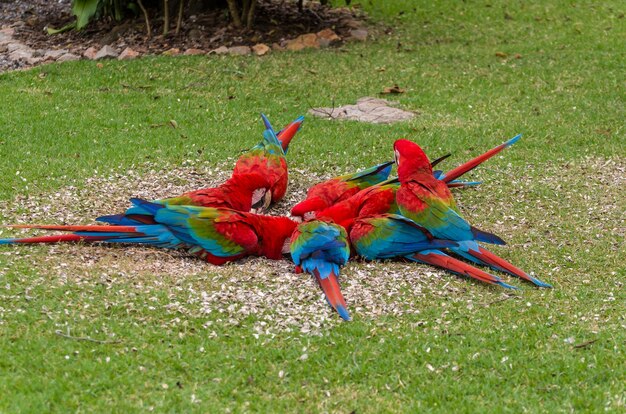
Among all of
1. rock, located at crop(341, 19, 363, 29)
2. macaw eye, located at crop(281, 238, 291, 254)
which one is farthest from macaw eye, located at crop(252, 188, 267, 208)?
rock, located at crop(341, 19, 363, 29)

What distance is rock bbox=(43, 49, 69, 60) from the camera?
33.6 ft

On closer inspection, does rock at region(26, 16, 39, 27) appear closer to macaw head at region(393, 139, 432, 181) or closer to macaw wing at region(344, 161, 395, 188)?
macaw wing at region(344, 161, 395, 188)

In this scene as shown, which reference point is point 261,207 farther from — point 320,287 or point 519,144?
point 519,144

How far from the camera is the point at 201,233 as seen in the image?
518 centimetres

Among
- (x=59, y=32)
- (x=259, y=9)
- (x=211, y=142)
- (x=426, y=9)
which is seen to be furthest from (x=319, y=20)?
(x=211, y=142)

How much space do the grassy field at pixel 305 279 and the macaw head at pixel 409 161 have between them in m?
0.63

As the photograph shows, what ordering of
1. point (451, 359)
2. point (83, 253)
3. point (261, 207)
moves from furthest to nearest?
point (261, 207)
point (83, 253)
point (451, 359)

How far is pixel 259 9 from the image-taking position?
39.3 ft

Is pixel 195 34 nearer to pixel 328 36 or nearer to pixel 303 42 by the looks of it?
pixel 303 42

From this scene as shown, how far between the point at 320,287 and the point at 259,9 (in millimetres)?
7832

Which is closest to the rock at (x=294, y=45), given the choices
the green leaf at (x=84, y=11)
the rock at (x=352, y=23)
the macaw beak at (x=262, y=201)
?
the rock at (x=352, y=23)

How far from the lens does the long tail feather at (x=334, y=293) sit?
4.62m

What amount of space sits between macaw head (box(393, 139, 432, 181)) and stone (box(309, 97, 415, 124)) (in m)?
2.68

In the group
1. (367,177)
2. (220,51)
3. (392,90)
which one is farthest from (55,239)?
(220,51)
